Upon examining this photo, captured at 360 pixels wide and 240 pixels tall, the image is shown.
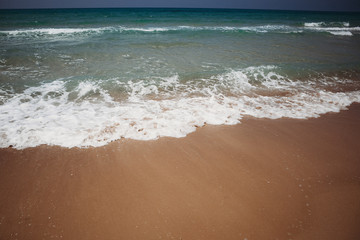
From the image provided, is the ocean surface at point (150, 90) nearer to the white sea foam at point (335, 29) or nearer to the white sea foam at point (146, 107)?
the white sea foam at point (146, 107)

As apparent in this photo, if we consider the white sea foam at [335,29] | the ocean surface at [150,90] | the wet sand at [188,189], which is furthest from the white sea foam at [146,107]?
the white sea foam at [335,29]

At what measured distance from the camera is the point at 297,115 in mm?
4387

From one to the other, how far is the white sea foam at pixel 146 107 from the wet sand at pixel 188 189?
374 mm

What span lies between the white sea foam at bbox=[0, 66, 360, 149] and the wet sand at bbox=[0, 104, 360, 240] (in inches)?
14.7

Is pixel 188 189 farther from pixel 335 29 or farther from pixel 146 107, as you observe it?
pixel 335 29

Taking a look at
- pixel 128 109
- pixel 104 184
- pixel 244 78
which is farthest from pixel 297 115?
pixel 104 184

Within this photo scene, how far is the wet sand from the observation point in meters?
2.01

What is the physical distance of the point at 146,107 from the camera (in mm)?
4613

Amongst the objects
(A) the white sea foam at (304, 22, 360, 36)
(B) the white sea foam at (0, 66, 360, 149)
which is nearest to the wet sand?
(B) the white sea foam at (0, 66, 360, 149)

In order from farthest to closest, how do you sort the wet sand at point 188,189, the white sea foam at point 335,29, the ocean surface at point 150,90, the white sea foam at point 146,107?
the white sea foam at point 335,29 < the ocean surface at point 150,90 < the white sea foam at point 146,107 < the wet sand at point 188,189

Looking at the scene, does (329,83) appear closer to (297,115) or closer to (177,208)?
(297,115)

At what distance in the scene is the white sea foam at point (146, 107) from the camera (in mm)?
3519

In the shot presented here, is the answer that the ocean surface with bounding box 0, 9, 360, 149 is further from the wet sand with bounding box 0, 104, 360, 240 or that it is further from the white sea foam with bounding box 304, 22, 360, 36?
the white sea foam with bounding box 304, 22, 360, 36

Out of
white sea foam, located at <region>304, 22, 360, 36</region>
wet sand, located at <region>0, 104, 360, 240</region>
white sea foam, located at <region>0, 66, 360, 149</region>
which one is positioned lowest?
wet sand, located at <region>0, 104, 360, 240</region>
